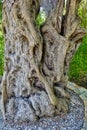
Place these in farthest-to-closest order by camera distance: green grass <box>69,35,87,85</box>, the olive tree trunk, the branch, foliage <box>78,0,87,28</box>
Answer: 1. foliage <box>78,0,87,28</box>
2. green grass <box>69,35,87,85</box>
3. the branch
4. the olive tree trunk

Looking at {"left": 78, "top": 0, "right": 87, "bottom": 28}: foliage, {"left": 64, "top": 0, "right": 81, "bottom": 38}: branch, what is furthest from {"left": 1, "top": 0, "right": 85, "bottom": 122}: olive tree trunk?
{"left": 78, "top": 0, "right": 87, "bottom": 28}: foliage

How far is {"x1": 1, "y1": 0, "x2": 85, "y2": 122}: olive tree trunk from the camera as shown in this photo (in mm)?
2873

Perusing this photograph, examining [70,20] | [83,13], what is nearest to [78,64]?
[83,13]

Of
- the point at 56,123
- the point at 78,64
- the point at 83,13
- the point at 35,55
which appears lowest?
the point at 56,123

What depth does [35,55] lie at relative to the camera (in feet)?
9.79

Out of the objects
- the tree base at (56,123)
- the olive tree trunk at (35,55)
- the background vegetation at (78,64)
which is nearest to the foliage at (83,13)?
the background vegetation at (78,64)

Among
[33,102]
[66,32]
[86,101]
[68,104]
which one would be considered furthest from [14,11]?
[86,101]

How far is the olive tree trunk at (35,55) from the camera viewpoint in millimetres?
2873

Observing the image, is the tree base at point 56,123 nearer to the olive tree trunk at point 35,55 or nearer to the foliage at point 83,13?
the olive tree trunk at point 35,55

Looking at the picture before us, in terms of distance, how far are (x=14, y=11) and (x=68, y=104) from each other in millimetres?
Answer: 1263

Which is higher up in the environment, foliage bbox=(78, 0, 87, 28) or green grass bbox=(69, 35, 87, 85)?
foliage bbox=(78, 0, 87, 28)

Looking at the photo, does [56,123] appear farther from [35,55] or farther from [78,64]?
[78,64]

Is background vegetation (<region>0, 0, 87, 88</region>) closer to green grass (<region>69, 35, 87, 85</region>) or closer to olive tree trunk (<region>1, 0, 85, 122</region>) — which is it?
green grass (<region>69, 35, 87, 85</region>)

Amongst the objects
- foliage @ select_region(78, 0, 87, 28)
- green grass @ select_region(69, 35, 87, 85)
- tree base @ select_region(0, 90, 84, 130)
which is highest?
foliage @ select_region(78, 0, 87, 28)
